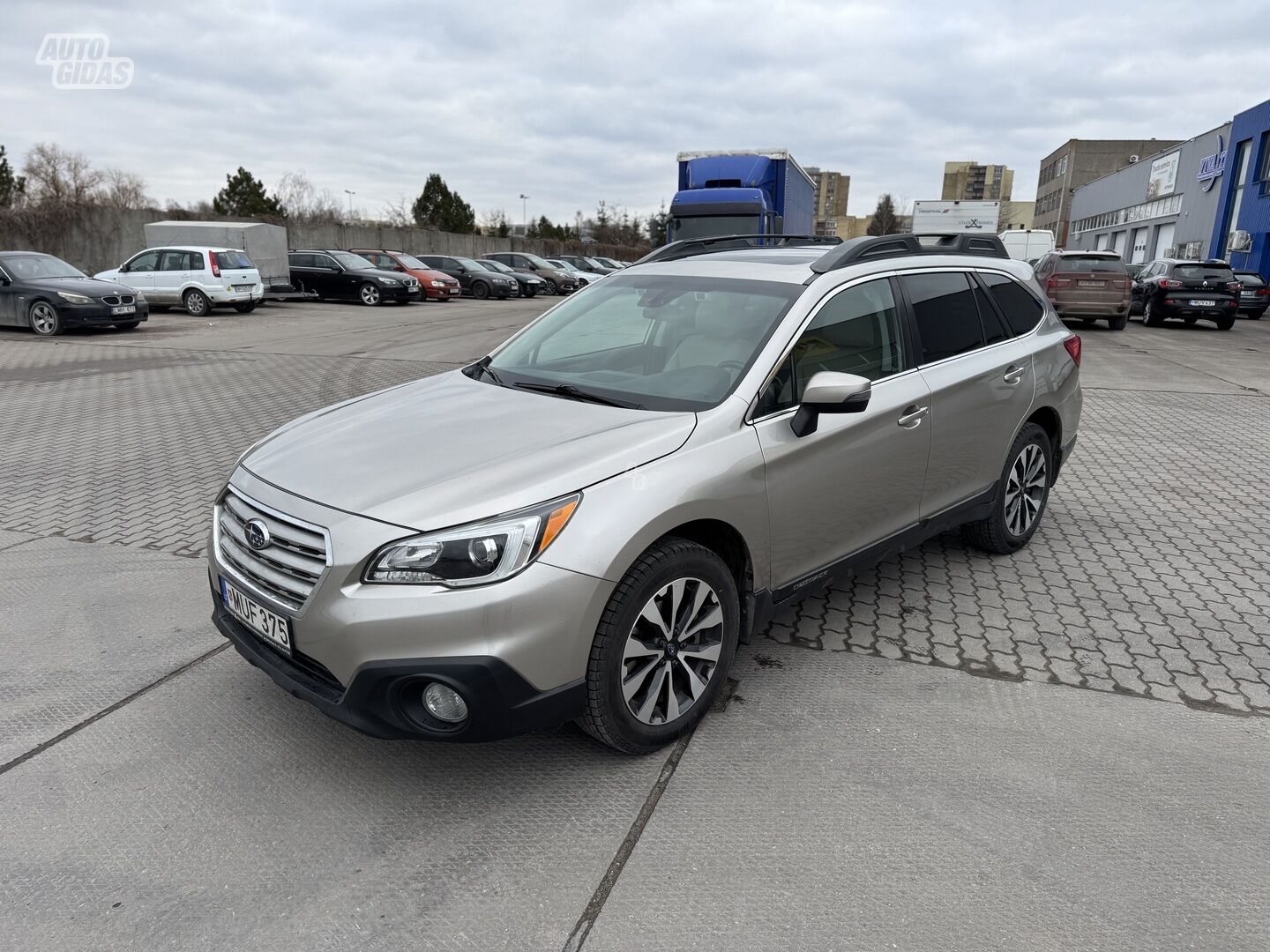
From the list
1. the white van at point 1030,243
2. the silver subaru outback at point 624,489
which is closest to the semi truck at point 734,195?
the silver subaru outback at point 624,489

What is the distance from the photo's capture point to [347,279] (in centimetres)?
2659

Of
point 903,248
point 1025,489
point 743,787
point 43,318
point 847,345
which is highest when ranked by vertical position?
point 903,248

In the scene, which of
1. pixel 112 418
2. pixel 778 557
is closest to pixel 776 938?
pixel 778 557

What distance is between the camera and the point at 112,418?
340 inches

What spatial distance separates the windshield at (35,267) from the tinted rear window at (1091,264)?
20.4 metres

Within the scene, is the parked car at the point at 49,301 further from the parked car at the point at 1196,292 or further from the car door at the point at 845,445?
the parked car at the point at 1196,292

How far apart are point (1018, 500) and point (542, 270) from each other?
32.1m

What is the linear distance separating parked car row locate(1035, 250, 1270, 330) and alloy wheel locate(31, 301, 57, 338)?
1927 cm

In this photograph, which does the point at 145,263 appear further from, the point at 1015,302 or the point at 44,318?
the point at 1015,302

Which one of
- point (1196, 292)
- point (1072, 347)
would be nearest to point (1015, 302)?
point (1072, 347)

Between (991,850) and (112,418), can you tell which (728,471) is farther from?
(112,418)

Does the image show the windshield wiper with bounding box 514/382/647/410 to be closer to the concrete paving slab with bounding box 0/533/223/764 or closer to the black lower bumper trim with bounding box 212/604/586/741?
the black lower bumper trim with bounding box 212/604/586/741

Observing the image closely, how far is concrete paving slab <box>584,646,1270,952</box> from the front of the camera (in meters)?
2.33

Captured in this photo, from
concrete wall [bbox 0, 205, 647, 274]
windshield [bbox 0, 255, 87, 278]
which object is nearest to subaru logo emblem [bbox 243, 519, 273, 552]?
windshield [bbox 0, 255, 87, 278]
